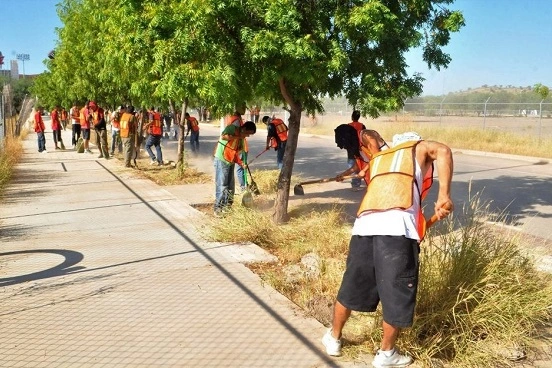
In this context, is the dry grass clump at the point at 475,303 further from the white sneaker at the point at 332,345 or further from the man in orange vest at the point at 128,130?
the man in orange vest at the point at 128,130

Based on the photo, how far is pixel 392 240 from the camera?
335 cm

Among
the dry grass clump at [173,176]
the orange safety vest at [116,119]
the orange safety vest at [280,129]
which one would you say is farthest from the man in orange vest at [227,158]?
the orange safety vest at [116,119]

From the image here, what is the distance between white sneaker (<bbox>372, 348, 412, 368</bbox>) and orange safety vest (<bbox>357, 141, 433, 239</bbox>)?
2.62ft

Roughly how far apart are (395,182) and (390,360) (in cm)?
113

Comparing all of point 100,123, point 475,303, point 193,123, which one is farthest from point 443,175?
point 193,123

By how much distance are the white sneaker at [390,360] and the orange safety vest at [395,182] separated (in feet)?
2.62

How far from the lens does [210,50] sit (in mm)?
6125

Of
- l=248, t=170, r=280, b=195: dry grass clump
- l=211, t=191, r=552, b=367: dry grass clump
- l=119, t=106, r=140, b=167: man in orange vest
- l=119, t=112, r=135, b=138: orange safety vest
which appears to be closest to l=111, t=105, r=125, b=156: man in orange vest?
l=119, t=106, r=140, b=167: man in orange vest

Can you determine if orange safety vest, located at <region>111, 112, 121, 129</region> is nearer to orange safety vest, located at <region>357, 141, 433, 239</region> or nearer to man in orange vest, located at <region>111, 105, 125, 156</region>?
man in orange vest, located at <region>111, 105, 125, 156</region>

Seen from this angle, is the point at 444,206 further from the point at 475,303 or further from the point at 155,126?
the point at 155,126

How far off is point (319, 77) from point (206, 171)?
8854mm

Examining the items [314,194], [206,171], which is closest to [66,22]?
[206,171]

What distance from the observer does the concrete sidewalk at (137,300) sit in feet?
12.2

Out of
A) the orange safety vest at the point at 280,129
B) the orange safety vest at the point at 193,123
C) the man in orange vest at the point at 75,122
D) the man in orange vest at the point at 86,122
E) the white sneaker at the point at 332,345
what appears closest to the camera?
the white sneaker at the point at 332,345
